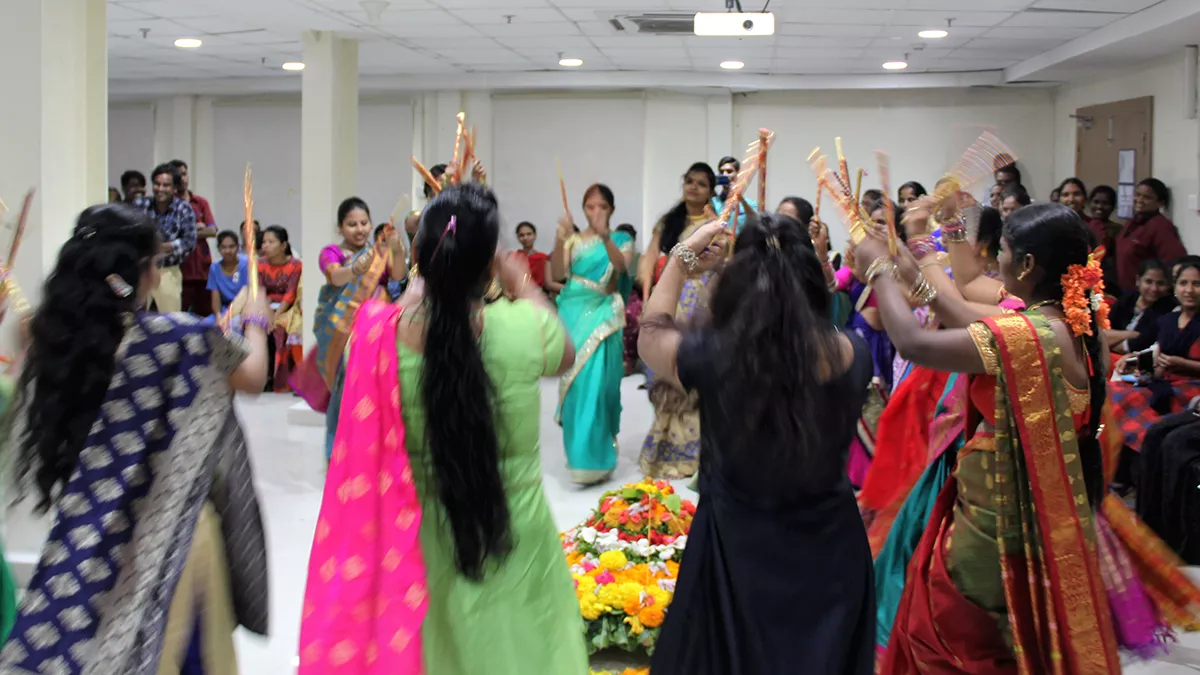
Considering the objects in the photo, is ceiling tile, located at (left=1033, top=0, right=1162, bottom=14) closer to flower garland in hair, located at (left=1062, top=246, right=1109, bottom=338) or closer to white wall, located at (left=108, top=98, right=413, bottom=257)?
flower garland in hair, located at (left=1062, top=246, right=1109, bottom=338)

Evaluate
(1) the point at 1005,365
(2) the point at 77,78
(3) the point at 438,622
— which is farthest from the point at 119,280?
(2) the point at 77,78

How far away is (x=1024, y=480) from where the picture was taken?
222cm

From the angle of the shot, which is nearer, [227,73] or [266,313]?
[266,313]

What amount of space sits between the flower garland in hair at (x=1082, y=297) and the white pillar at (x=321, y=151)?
5813mm

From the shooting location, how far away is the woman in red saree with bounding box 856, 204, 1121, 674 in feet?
7.13

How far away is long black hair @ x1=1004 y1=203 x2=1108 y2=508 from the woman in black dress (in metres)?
0.64

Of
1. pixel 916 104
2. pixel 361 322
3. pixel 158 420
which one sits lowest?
pixel 158 420

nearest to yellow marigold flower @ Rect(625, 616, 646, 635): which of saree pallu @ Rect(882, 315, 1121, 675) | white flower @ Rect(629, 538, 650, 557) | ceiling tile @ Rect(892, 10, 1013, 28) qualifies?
white flower @ Rect(629, 538, 650, 557)

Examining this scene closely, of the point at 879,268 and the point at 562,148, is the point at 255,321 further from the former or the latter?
the point at 562,148

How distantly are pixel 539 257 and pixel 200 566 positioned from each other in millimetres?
8055

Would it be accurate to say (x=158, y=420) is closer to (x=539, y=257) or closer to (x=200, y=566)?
(x=200, y=566)

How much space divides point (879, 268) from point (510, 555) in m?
0.91

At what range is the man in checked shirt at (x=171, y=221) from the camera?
6520mm

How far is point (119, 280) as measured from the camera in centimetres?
190
